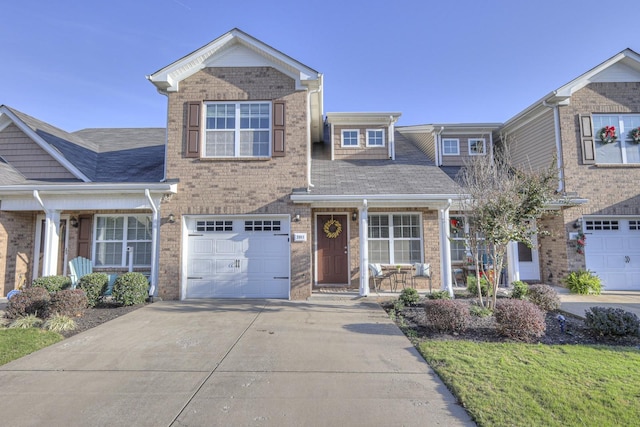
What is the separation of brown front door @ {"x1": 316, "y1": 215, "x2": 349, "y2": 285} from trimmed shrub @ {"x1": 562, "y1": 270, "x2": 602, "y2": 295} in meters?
6.59

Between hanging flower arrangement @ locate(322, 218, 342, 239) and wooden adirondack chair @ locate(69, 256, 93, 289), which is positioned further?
hanging flower arrangement @ locate(322, 218, 342, 239)

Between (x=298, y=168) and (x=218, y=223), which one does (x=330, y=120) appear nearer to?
(x=298, y=168)

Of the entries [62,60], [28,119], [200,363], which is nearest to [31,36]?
[62,60]

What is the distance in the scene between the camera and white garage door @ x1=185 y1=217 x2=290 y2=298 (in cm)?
898

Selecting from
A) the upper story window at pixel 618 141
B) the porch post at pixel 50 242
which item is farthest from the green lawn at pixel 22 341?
the upper story window at pixel 618 141

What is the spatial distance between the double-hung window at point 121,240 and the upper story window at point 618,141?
1414 cm

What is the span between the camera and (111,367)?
170 inches

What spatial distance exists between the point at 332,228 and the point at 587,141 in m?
8.42

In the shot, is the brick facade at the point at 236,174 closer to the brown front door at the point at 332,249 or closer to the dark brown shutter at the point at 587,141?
the brown front door at the point at 332,249

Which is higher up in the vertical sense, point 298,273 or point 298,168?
point 298,168

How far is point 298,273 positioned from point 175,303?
321 centimetres

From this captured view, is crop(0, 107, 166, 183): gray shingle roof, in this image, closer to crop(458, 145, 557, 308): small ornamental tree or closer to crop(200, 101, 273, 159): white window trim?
crop(200, 101, 273, 159): white window trim

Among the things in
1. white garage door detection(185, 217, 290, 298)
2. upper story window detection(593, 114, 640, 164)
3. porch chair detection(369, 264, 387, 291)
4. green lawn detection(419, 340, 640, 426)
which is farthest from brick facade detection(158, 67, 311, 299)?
upper story window detection(593, 114, 640, 164)

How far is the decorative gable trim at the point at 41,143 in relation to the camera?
9.44 m
